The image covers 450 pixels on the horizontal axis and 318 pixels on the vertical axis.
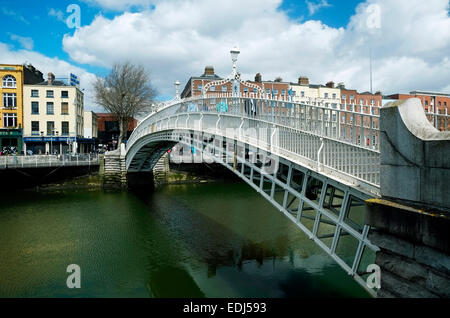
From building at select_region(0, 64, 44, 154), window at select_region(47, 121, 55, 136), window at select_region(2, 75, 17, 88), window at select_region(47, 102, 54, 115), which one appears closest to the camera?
building at select_region(0, 64, 44, 154)

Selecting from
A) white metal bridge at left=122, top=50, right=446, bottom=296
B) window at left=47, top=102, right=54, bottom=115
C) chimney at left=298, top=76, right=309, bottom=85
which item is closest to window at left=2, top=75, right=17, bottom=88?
window at left=47, top=102, right=54, bottom=115

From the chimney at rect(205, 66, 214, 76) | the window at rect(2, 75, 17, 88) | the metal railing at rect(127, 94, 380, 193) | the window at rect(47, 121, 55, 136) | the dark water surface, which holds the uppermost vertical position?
the chimney at rect(205, 66, 214, 76)

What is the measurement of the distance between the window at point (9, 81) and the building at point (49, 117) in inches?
38.2

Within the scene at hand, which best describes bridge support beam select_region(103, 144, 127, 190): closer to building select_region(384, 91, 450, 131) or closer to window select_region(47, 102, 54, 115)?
window select_region(47, 102, 54, 115)

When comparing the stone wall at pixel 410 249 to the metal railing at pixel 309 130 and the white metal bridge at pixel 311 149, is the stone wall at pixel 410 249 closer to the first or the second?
the white metal bridge at pixel 311 149

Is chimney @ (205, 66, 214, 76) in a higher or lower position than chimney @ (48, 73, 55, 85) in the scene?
higher

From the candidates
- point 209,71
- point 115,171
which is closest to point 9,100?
point 115,171

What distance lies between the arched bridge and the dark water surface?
1.40m

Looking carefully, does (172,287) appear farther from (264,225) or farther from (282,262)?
(264,225)

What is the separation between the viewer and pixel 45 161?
76.4 feet

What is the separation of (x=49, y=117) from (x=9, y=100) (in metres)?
3.58

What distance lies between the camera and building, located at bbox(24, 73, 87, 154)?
32.0 metres

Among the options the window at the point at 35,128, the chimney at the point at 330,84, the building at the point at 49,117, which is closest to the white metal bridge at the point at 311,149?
the building at the point at 49,117

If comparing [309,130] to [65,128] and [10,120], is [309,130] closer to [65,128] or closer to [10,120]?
[65,128]
